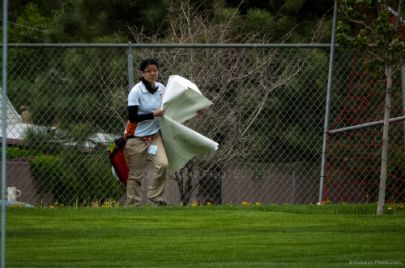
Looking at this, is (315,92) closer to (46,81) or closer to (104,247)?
(46,81)

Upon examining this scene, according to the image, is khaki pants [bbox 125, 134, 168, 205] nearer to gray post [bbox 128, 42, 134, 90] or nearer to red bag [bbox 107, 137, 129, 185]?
red bag [bbox 107, 137, 129, 185]

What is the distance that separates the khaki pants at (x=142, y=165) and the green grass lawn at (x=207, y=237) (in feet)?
2.14

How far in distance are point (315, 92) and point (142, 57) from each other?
2178 millimetres

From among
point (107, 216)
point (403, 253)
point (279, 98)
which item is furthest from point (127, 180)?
point (403, 253)

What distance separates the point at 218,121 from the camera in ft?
47.5

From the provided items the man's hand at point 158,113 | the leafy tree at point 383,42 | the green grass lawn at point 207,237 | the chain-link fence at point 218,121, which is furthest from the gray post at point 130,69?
the leafy tree at point 383,42

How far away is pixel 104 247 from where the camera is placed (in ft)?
30.9

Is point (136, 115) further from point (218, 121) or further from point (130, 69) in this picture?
point (218, 121)

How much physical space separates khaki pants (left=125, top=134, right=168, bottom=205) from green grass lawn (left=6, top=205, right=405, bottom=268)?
2.14 feet

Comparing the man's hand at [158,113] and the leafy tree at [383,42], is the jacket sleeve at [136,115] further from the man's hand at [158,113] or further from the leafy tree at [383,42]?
the leafy tree at [383,42]

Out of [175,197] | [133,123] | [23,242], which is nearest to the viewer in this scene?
[23,242]

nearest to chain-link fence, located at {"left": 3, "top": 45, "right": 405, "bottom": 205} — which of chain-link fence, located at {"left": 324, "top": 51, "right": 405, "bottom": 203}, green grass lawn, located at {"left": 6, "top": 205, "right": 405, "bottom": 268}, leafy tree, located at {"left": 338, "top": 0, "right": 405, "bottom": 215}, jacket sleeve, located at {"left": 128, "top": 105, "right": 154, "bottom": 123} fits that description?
chain-link fence, located at {"left": 324, "top": 51, "right": 405, "bottom": 203}

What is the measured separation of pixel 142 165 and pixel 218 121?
1.56 meters

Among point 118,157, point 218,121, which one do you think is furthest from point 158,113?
point 218,121
